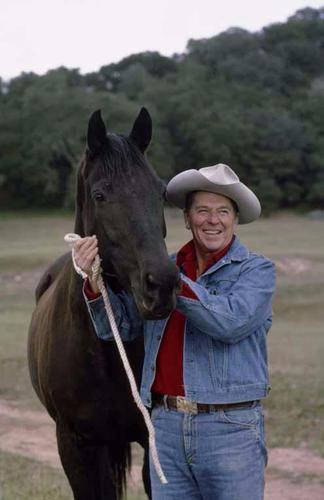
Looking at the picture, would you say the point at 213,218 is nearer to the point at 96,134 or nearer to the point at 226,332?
the point at 226,332

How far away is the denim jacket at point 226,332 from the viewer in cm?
266

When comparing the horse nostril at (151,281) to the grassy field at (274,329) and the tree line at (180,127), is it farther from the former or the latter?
the tree line at (180,127)

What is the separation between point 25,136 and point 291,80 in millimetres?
30067

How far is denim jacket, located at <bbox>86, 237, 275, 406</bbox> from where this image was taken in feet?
8.73

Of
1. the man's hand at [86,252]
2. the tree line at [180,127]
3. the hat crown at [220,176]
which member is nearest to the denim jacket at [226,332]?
the hat crown at [220,176]

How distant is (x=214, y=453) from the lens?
2.71 m

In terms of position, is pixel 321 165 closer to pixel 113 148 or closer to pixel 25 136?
pixel 25 136

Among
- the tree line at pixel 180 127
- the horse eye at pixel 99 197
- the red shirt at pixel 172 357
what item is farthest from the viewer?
the tree line at pixel 180 127

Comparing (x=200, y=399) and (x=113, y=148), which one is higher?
(x=113, y=148)

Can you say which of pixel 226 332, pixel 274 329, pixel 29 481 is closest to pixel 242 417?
pixel 226 332

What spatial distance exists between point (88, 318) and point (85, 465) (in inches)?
36.3

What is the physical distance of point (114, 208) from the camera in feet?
9.34

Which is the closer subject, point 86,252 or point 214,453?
point 214,453

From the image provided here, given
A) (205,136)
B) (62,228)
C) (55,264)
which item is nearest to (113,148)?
(55,264)
